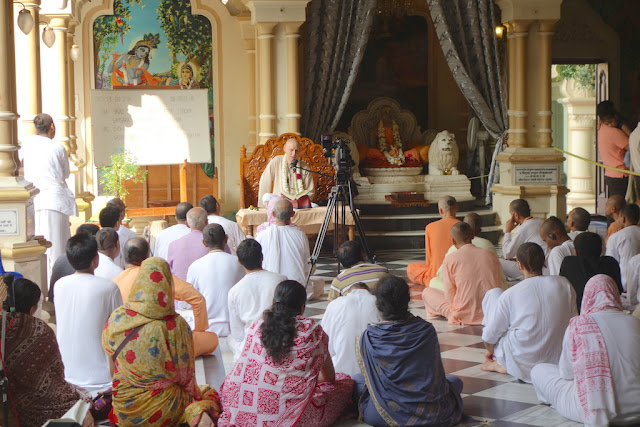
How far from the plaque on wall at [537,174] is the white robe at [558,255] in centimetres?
480

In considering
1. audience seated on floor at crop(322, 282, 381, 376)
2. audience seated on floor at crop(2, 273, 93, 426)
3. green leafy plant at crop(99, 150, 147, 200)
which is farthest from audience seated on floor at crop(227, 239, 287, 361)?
green leafy plant at crop(99, 150, 147, 200)

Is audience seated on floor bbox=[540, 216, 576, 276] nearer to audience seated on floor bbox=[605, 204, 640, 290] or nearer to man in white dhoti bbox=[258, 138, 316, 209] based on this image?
audience seated on floor bbox=[605, 204, 640, 290]

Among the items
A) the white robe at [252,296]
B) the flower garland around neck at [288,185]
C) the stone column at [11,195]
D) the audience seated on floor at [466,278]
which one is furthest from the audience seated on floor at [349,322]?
the flower garland around neck at [288,185]

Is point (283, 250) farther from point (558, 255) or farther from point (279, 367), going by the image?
point (279, 367)

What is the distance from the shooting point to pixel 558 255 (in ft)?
22.7

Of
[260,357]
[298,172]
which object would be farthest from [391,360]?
[298,172]

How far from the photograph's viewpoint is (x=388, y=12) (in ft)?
43.1

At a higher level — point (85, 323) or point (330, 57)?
point (330, 57)

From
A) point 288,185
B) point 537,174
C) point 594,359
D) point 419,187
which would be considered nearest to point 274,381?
point 594,359

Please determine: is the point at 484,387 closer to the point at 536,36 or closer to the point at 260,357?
the point at 260,357

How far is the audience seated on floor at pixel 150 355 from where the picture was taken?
4.46 metres

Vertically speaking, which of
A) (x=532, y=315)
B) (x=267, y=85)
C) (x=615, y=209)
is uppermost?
(x=267, y=85)

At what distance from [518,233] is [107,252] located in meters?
3.60

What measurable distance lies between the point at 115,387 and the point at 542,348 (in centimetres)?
251
